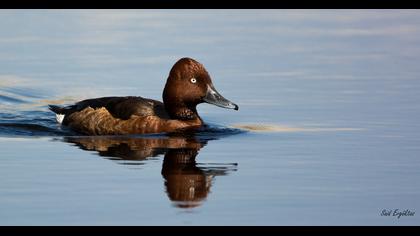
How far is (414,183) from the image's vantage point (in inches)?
408

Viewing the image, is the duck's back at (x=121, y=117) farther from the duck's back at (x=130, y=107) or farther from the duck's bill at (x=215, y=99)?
the duck's bill at (x=215, y=99)

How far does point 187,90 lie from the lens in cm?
1400

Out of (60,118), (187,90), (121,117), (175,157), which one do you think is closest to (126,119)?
(121,117)

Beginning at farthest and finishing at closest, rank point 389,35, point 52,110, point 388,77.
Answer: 1. point 389,35
2. point 388,77
3. point 52,110

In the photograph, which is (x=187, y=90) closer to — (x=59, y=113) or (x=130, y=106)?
(x=130, y=106)

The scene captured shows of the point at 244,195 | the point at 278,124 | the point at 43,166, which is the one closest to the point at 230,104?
the point at 278,124

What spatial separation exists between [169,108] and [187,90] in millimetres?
321

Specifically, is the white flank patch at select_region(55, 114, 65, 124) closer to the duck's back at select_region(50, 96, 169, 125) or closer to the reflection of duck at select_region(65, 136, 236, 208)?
the duck's back at select_region(50, 96, 169, 125)

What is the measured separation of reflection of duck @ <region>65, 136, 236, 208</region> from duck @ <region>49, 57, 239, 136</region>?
363 mm

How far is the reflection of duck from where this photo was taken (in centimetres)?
997

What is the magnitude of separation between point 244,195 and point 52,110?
613 centimetres

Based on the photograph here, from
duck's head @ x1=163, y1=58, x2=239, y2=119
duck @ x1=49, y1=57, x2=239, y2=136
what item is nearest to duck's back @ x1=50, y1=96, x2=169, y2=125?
duck @ x1=49, y1=57, x2=239, y2=136

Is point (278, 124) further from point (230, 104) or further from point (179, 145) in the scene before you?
point (179, 145)

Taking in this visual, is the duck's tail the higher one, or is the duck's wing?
the duck's wing
